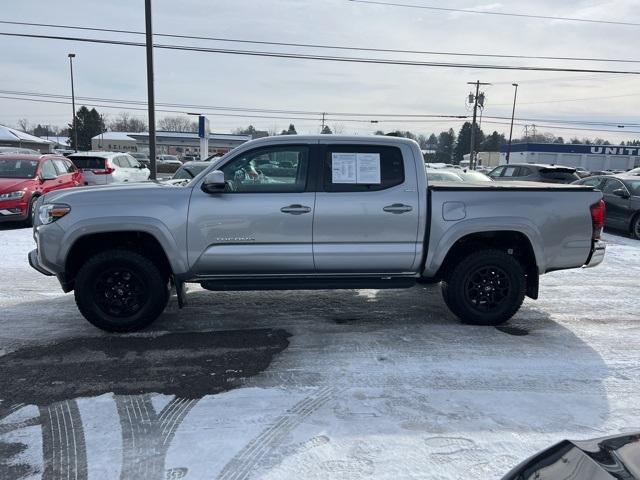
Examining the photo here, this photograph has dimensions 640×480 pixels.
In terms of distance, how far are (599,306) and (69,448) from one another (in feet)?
19.6

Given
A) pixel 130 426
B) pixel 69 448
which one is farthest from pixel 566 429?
pixel 69 448

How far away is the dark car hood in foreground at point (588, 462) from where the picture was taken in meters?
1.77

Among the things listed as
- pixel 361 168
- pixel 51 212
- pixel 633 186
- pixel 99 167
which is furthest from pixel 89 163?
pixel 633 186

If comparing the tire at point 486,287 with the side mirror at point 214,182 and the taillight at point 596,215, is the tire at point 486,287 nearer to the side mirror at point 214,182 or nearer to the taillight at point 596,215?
the taillight at point 596,215

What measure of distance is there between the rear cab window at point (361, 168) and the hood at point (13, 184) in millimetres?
9386

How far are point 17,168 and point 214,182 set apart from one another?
1017 centimetres

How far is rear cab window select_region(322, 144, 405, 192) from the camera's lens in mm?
5066

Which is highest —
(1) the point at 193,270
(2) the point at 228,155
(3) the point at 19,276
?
(2) the point at 228,155

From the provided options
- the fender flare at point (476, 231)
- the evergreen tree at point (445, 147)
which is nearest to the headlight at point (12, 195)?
the fender flare at point (476, 231)

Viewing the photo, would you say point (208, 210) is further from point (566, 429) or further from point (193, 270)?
point (566, 429)

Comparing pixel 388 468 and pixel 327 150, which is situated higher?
pixel 327 150

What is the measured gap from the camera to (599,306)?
20.5 feet

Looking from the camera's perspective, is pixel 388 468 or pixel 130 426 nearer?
pixel 388 468

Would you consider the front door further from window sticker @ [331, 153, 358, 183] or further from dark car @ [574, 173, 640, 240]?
dark car @ [574, 173, 640, 240]
